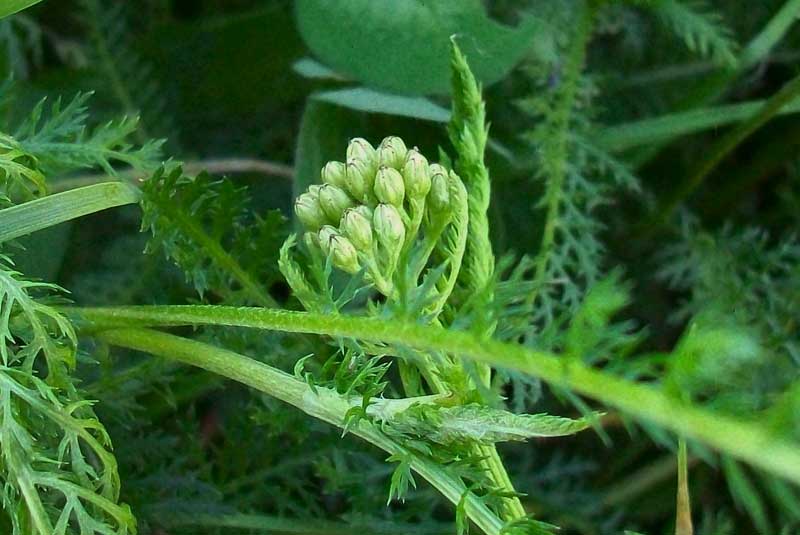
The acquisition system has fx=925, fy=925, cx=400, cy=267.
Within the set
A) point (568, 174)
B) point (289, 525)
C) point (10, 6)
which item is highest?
point (10, 6)

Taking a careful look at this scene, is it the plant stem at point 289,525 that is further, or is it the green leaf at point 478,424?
the plant stem at point 289,525

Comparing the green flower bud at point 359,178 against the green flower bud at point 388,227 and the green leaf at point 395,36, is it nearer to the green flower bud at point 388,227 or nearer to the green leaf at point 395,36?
the green flower bud at point 388,227

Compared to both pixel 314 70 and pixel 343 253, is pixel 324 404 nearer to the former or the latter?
pixel 343 253

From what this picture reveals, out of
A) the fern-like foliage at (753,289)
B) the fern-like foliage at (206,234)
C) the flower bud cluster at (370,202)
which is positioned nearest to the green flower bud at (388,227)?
the flower bud cluster at (370,202)

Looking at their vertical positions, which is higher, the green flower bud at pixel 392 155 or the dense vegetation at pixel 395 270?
the green flower bud at pixel 392 155

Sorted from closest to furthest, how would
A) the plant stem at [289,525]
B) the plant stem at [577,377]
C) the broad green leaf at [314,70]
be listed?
1. the plant stem at [577,377]
2. the plant stem at [289,525]
3. the broad green leaf at [314,70]

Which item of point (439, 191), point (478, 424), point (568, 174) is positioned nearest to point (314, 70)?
point (568, 174)

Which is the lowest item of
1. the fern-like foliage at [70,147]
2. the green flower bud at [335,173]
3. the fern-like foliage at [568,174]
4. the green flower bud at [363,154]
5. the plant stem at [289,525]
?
the plant stem at [289,525]

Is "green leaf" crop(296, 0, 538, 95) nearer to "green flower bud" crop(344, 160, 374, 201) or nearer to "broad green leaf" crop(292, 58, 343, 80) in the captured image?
"broad green leaf" crop(292, 58, 343, 80)
